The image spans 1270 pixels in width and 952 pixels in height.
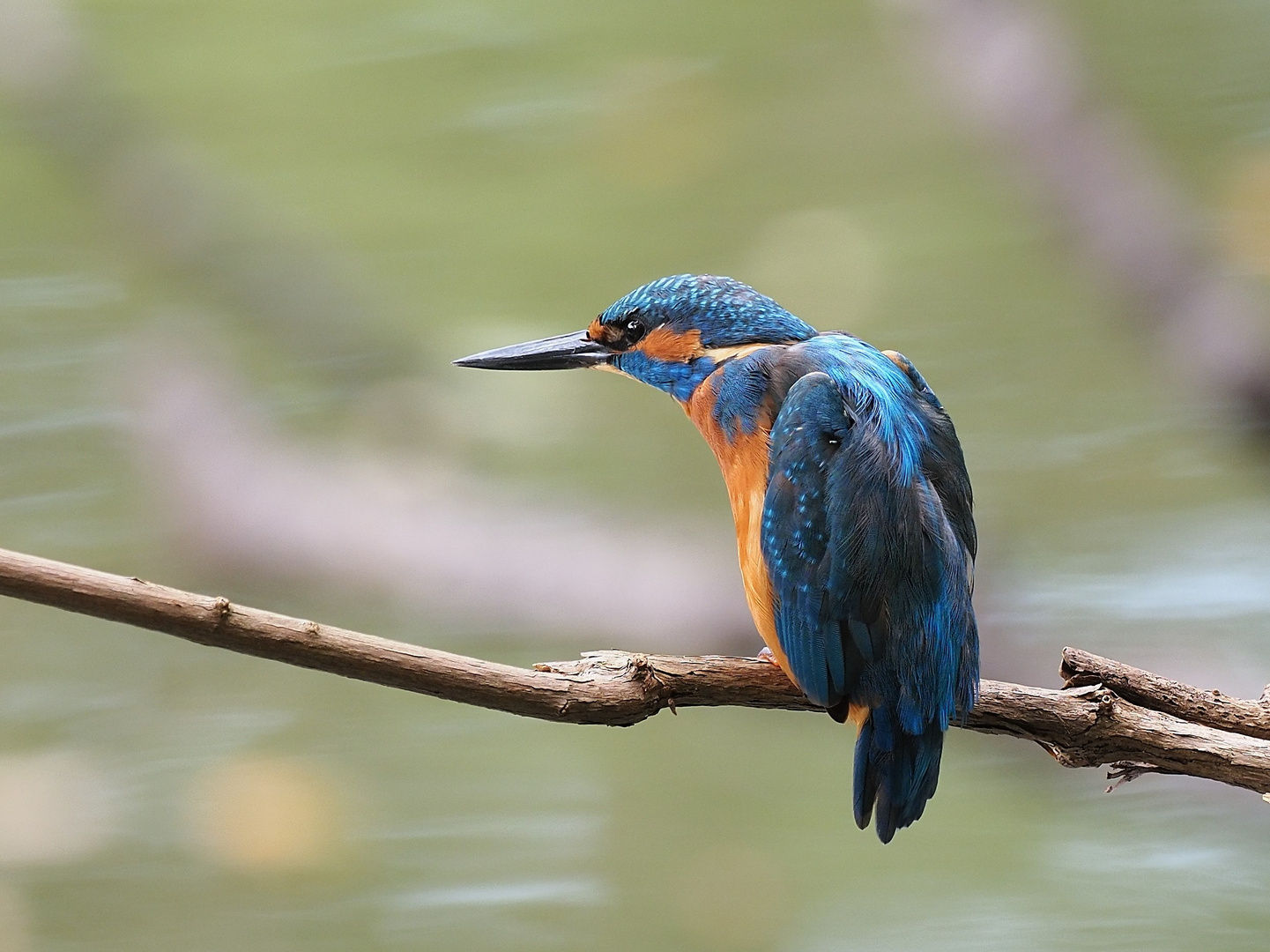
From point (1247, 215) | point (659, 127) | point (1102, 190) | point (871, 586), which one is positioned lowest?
point (871, 586)

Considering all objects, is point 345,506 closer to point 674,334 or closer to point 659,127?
point 674,334

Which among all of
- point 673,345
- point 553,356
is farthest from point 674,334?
point 553,356

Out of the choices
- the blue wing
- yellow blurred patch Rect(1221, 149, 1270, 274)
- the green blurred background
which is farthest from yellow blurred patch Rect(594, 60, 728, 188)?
the blue wing

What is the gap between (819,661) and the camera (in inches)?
49.4

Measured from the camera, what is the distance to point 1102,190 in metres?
2.38

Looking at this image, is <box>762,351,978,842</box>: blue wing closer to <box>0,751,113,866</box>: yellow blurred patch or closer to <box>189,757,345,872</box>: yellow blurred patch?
<box>189,757,345,872</box>: yellow blurred patch

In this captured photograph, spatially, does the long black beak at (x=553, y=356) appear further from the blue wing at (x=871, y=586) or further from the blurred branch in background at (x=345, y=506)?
the blurred branch in background at (x=345, y=506)

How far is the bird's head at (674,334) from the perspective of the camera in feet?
4.67

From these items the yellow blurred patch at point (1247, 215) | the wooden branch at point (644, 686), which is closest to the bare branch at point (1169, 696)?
the wooden branch at point (644, 686)

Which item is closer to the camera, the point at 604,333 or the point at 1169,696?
the point at 1169,696

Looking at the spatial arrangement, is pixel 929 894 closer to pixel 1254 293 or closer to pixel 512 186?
pixel 1254 293

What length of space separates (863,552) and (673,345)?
0.31 meters

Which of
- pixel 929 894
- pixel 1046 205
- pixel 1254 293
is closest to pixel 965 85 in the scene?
pixel 1046 205

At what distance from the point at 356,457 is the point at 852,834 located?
1245 mm
